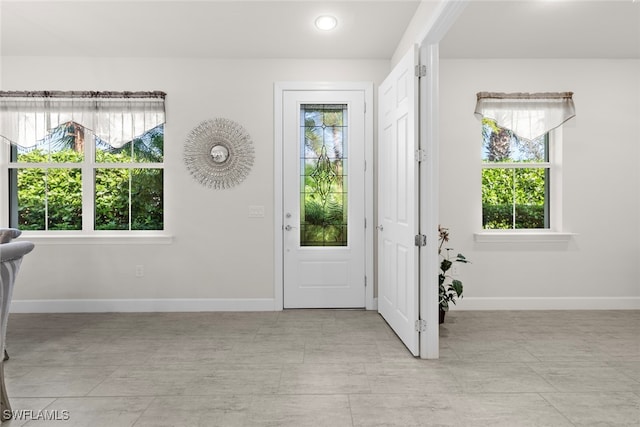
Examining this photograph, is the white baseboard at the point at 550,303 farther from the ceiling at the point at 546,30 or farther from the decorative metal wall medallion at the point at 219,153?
the decorative metal wall medallion at the point at 219,153

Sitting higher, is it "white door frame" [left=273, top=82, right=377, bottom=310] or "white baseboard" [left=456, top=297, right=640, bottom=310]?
"white door frame" [left=273, top=82, right=377, bottom=310]

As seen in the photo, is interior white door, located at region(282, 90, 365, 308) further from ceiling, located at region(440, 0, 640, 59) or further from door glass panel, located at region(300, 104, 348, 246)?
ceiling, located at region(440, 0, 640, 59)

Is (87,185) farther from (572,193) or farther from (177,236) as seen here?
(572,193)

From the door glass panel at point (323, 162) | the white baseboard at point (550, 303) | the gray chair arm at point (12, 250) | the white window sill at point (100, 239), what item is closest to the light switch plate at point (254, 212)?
the door glass panel at point (323, 162)

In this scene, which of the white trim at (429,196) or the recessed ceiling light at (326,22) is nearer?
the white trim at (429,196)

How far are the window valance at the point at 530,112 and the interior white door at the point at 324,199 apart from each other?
1.34 meters

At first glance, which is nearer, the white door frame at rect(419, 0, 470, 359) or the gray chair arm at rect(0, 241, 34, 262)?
the gray chair arm at rect(0, 241, 34, 262)

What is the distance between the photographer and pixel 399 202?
10.8 ft

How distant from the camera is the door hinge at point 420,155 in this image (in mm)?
2887

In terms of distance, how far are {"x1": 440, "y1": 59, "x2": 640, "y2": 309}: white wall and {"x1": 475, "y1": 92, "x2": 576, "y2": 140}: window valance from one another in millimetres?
128

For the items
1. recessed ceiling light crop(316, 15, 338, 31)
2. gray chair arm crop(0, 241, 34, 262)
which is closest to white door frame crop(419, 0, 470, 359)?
recessed ceiling light crop(316, 15, 338, 31)

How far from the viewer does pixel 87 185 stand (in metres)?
4.29

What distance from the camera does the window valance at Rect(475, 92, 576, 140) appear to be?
4211 mm

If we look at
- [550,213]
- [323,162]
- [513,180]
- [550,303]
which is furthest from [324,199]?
[550,303]
